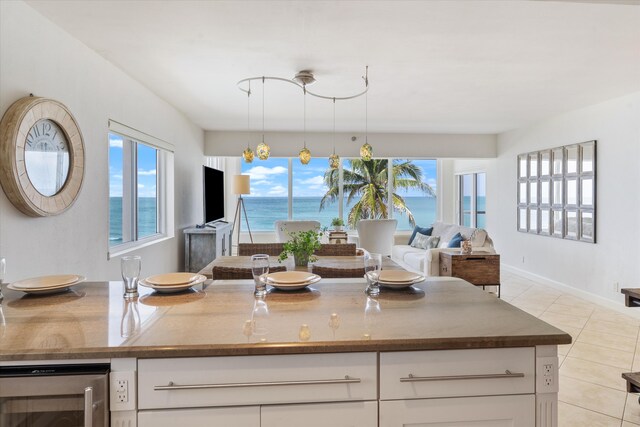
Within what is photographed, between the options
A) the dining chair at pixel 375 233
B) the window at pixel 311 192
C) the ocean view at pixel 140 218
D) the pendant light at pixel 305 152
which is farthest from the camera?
the window at pixel 311 192

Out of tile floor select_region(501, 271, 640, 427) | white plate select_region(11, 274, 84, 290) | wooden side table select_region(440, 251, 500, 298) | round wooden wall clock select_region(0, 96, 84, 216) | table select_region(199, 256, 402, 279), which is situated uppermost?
round wooden wall clock select_region(0, 96, 84, 216)

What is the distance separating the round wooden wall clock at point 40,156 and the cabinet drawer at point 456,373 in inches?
86.4

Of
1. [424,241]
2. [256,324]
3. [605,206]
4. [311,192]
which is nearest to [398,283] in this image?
[256,324]

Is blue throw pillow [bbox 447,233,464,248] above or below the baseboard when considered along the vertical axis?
above

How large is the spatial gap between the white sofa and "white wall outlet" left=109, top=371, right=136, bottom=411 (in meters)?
4.40

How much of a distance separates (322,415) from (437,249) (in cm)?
426

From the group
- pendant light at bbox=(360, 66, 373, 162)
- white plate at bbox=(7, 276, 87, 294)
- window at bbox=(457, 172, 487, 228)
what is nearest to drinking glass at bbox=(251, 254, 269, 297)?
white plate at bbox=(7, 276, 87, 294)

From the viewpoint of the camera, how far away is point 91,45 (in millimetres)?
2918

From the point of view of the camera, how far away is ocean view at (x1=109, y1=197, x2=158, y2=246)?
364 centimetres

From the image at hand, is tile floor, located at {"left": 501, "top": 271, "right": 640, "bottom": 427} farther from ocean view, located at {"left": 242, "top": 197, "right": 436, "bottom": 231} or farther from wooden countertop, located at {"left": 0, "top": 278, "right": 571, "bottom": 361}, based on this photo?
ocean view, located at {"left": 242, "top": 197, "right": 436, "bottom": 231}

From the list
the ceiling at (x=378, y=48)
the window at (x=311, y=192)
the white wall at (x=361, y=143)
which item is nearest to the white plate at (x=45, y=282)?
the ceiling at (x=378, y=48)

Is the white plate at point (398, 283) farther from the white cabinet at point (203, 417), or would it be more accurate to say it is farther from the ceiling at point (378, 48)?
the ceiling at point (378, 48)

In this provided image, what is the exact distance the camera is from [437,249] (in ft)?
16.8

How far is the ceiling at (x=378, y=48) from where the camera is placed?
93.5 inches
